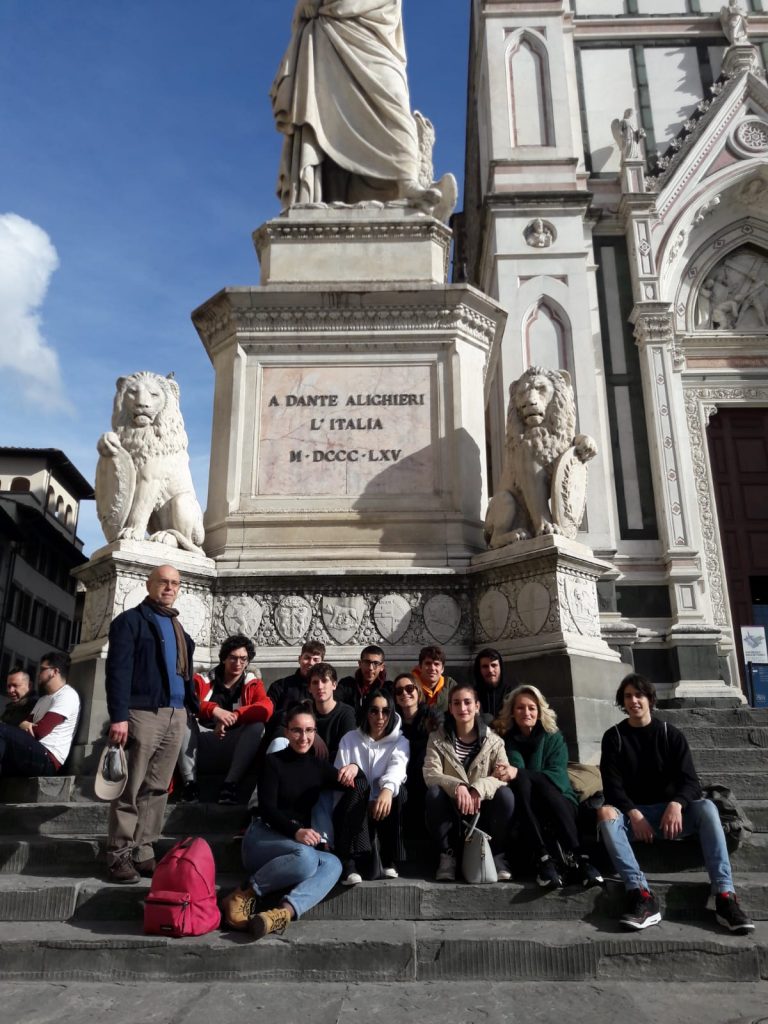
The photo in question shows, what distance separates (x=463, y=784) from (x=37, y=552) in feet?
120

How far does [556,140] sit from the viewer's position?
645 inches

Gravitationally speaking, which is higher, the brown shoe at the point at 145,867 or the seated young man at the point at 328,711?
the seated young man at the point at 328,711

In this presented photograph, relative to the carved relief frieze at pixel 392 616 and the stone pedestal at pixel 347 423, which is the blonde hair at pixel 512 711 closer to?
the carved relief frieze at pixel 392 616

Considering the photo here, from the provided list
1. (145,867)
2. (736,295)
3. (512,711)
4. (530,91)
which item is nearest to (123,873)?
(145,867)

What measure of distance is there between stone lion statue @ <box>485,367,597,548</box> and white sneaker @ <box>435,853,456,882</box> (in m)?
3.14

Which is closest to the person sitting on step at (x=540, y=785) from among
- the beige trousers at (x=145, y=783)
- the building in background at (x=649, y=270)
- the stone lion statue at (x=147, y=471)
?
the beige trousers at (x=145, y=783)

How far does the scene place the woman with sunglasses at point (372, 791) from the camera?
4.02m

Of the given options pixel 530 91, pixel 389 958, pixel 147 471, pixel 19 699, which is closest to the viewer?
pixel 389 958

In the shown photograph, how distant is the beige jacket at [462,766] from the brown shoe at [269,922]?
105 cm

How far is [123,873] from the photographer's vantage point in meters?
3.96

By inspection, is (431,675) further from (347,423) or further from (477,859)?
(347,423)

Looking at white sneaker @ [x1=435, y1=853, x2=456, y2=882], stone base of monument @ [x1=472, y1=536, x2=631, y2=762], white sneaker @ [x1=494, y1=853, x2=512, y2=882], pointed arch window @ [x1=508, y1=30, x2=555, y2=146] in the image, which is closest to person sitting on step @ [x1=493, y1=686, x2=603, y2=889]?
white sneaker @ [x1=494, y1=853, x2=512, y2=882]

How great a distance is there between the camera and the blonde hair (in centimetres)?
461

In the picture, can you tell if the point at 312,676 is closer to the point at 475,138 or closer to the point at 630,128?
the point at 630,128
